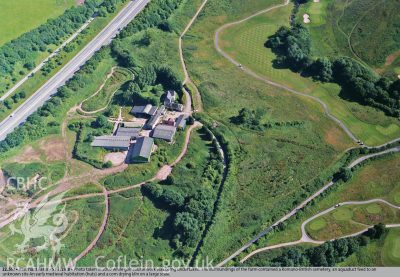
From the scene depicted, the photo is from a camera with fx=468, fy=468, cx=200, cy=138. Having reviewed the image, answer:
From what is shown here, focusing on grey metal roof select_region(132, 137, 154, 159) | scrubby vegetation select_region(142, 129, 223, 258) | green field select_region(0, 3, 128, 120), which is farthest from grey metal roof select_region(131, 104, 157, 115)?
green field select_region(0, 3, 128, 120)

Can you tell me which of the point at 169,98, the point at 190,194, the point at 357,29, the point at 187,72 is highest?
the point at 357,29

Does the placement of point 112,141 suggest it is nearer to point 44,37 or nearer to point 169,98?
point 169,98

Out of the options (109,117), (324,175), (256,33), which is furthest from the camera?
(256,33)

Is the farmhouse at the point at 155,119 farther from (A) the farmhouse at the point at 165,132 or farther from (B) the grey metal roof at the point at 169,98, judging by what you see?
(A) the farmhouse at the point at 165,132

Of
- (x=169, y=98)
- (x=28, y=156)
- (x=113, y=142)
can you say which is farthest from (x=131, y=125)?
(x=28, y=156)

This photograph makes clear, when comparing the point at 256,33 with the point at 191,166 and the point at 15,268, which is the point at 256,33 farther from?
the point at 15,268

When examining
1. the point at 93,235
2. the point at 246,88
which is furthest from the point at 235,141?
the point at 93,235
